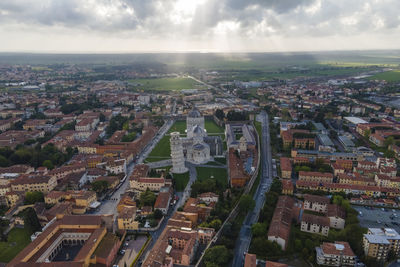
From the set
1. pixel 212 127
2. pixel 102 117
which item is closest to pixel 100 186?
pixel 212 127

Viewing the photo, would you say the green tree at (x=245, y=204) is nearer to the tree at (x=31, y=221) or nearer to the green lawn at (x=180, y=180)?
the green lawn at (x=180, y=180)

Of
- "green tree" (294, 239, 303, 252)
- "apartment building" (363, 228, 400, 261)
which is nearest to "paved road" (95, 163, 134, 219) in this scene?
"green tree" (294, 239, 303, 252)

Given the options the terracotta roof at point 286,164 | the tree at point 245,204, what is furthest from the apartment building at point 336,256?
the terracotta roof at point 286,164

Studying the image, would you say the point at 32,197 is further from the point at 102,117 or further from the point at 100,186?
the point at 102,117

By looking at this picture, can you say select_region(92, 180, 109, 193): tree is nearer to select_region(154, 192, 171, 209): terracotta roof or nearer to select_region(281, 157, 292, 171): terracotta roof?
select_region(154, 192, 171, 209): terracotta roof

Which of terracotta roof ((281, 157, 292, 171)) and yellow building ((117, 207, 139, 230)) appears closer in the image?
yellow building ((117, 207, 139, 230))

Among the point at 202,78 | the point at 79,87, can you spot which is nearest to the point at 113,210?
the point at 79,87

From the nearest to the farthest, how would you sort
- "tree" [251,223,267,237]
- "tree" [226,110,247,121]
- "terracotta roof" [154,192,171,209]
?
1. "tree" [251,223,267,237]
2. "terracotta roof" [154,192,171,209]
3. "tree" [226,110,247,121]
